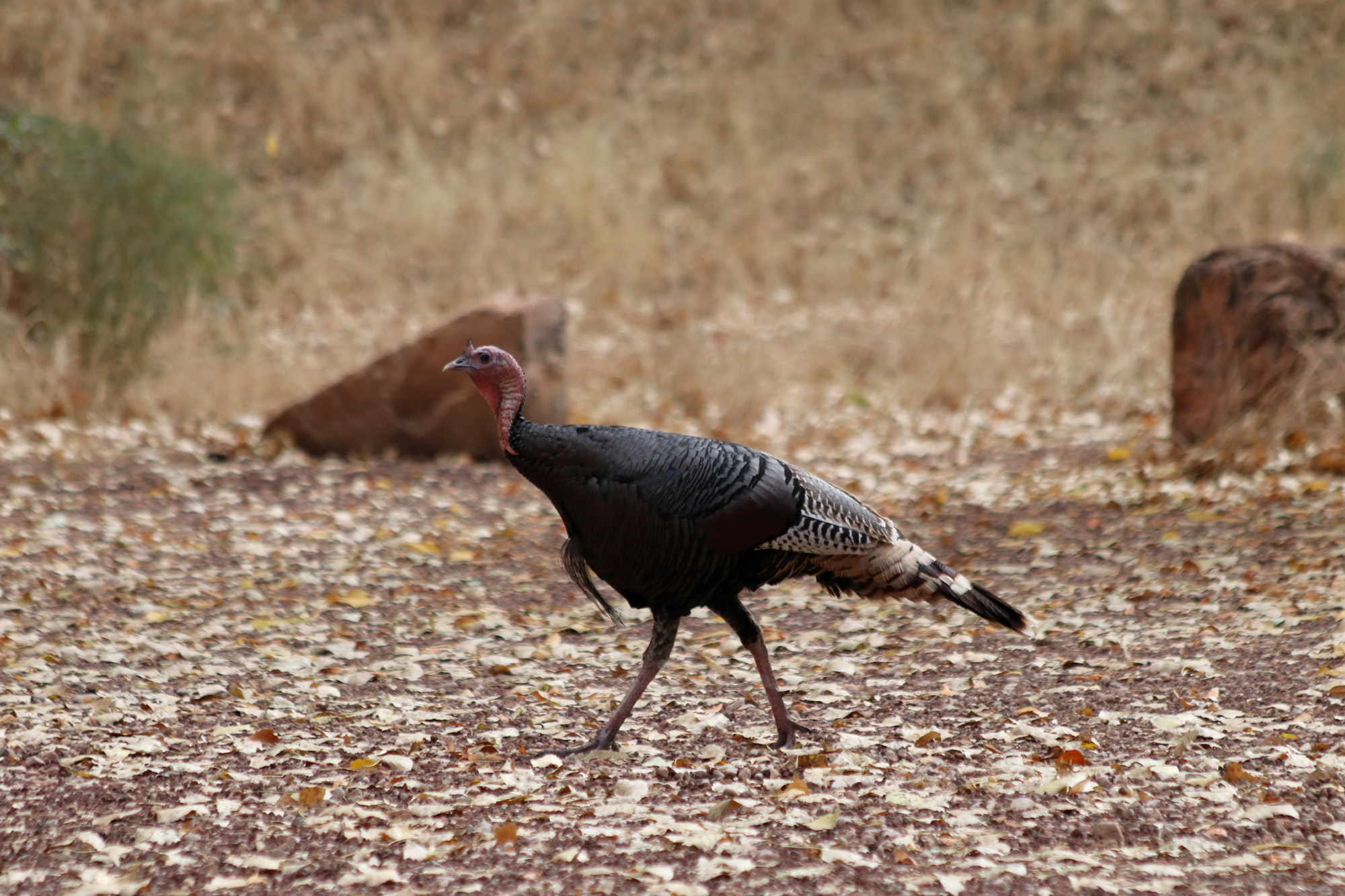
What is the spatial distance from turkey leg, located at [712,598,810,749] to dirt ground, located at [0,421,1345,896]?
0.10m

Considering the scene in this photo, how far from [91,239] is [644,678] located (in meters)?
7.96

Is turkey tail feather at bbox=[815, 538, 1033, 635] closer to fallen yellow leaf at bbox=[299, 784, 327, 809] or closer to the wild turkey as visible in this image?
the wild turkey

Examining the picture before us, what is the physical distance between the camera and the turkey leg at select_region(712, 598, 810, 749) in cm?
430

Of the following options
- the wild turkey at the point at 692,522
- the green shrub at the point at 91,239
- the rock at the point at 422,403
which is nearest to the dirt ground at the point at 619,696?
the wild turkey at the point at 692,522

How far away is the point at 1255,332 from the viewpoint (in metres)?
8.48

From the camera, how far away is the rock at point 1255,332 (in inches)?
327

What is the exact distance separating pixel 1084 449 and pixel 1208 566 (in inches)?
114

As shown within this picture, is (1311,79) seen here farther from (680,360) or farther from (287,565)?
(287,565)

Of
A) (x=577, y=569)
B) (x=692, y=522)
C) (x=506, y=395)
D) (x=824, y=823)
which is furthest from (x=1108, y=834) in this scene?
(x=506, y=395)

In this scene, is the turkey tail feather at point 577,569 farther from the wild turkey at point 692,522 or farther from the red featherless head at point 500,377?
the red featherless head at point 500,377

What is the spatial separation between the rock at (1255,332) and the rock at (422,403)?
14.0ft

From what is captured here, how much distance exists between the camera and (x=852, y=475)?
9.34 metres

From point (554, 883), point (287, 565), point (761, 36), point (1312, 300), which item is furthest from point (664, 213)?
point (554, 883)

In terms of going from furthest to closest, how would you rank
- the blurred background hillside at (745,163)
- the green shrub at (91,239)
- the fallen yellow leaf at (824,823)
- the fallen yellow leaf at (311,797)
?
the blurred background hillside at (745,163) → the green shrub at (91,239) → the fallen yellow leaf at (311,797) → the fallen yellow leaf at (824,823)
